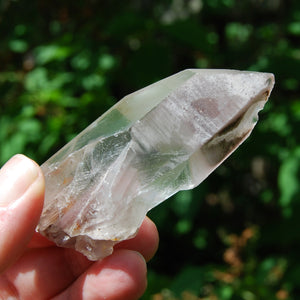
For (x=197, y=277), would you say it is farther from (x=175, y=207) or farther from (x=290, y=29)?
(x=290, y=29)

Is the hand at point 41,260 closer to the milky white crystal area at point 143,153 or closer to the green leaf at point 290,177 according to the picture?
the milky white crystal area at point 143,153

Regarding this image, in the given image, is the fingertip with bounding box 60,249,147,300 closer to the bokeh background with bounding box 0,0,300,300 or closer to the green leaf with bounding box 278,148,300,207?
the bokeh background with bounding box 0,0,300,300

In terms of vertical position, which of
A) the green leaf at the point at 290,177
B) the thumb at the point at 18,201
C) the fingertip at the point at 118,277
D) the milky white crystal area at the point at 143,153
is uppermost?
the thumb at the point at 18,201

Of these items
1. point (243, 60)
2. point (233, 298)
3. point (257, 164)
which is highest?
point (243, 60)

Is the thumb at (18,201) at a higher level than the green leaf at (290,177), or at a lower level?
higher

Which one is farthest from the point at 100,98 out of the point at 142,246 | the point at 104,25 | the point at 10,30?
the point at 142,246

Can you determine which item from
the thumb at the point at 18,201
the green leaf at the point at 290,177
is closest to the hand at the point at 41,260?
the thumb at the point at 18,201

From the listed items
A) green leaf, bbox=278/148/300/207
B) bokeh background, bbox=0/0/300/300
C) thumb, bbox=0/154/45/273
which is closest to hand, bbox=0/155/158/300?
thumb, bbox=0/154/45/273

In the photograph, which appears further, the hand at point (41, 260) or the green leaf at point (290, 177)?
the green leaf at point (290, 177)
